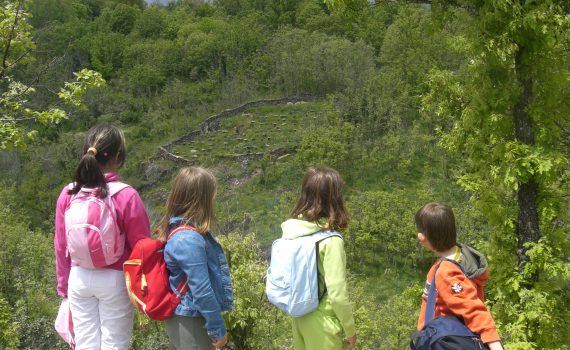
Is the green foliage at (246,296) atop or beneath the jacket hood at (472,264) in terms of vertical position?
beneath

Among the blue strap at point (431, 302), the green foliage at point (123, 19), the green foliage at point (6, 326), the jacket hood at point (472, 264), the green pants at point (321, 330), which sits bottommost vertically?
the green foliage at point (6, 326)

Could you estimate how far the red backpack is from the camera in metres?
3.19

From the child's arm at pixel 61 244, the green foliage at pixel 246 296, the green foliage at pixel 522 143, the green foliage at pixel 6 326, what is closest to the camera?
the child's arm at pixel 61 244

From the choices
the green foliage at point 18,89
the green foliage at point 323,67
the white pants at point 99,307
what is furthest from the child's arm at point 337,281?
the green foliage at point 323,67

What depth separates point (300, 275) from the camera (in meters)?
3.30

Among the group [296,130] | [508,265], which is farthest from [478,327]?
[296,130]

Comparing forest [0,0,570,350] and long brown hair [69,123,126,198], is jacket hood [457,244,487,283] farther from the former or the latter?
A: long brown hair [69,123,126,198]

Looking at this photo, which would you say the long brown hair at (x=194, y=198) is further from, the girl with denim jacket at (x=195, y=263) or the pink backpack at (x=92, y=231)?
the pink backpack at (x=92, y=231)

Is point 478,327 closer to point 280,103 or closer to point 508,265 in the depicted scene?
point 508,265

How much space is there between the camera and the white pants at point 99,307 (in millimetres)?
3348

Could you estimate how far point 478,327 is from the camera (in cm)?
297

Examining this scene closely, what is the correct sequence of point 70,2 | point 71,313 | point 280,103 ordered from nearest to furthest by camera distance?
1. point 71,313
2. point 280,103
3. point 70,2

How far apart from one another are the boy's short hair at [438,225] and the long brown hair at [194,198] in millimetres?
1244

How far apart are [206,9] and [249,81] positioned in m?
40.0
